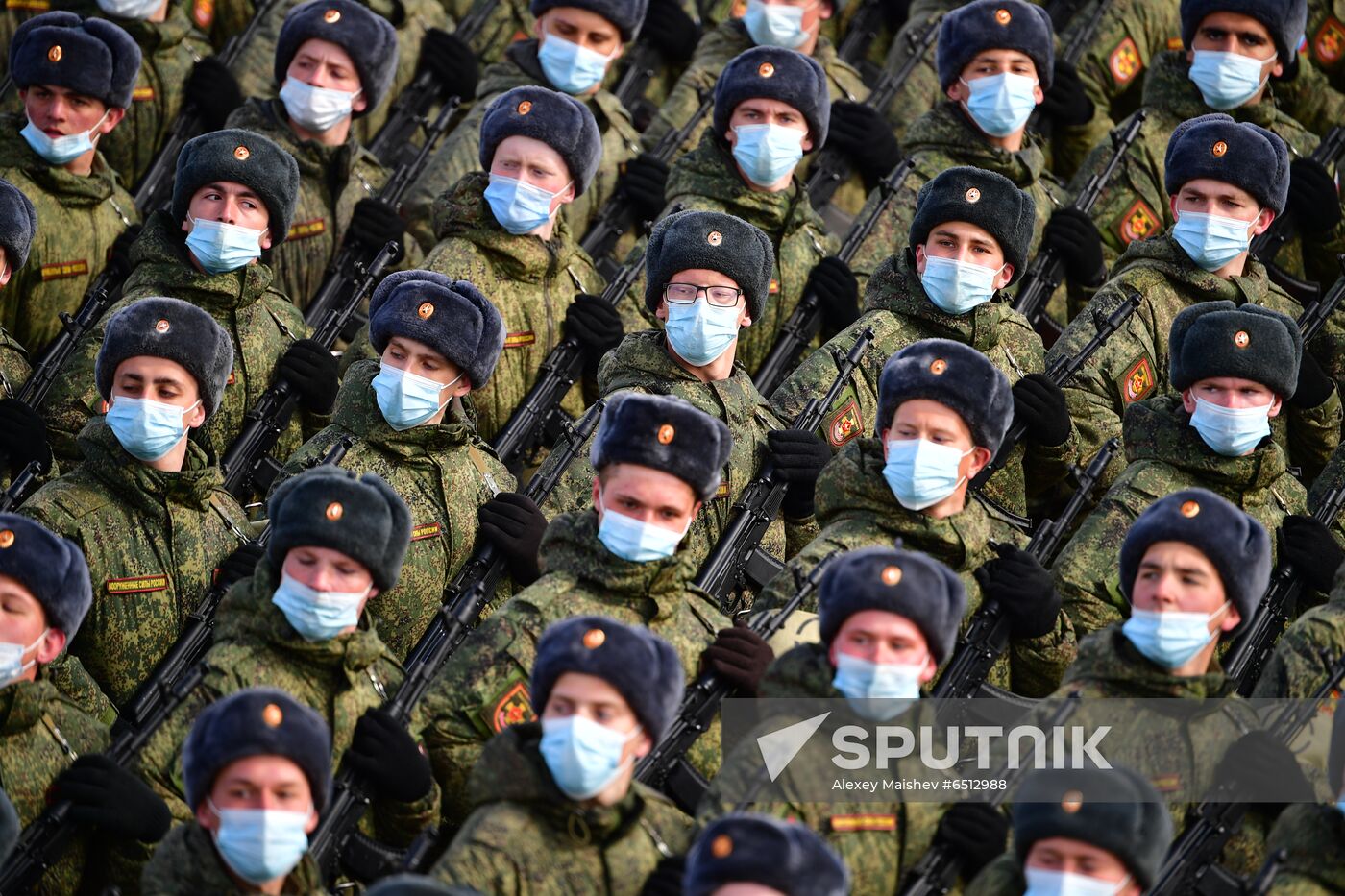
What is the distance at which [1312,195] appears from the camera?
1630cm

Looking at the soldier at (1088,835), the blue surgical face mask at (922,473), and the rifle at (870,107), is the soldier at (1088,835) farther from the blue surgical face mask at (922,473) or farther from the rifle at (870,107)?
the rifle at (870,107)

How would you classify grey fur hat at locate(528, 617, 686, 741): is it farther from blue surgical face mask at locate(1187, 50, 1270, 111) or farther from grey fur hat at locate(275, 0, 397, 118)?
blue surgical face mask at locate(1187, 50, 1270, 111)

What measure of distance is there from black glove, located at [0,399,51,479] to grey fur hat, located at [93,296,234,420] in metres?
0.65

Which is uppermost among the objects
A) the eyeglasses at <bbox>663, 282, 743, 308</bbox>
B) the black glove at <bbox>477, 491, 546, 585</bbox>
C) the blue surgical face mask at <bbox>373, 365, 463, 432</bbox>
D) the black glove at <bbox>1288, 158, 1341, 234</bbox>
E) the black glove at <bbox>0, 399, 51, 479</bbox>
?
the black glove at <bbox>1288, 158, 1341, 234</bbox>

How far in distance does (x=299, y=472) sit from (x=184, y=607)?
2.57 ft

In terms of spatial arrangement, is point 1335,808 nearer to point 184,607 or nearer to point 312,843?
point 312,843

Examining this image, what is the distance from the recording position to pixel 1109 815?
10984 millimetres

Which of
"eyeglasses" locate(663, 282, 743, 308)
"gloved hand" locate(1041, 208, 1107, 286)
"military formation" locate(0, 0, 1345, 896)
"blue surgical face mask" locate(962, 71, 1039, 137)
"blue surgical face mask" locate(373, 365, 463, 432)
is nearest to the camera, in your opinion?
"military formation" locate(0, 0, 1345, 896)

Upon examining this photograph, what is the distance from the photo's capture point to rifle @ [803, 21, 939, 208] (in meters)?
17.0

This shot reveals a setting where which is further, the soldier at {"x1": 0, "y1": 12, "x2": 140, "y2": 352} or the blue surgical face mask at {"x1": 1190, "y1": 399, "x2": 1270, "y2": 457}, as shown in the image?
the soldier at {"x1": 0, "y1": 12, "x2": 140, "y2": 352}

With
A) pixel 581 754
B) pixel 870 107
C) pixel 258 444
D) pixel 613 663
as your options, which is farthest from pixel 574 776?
pixel 870 107

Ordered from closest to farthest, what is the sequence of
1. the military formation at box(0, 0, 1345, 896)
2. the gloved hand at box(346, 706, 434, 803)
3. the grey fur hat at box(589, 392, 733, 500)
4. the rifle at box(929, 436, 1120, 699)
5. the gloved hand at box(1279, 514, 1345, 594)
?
the military formation at box(0, 0, 1345, 896), the gloved hand at box(346, 706, 434, 803), the grey fur hat at box(589, 392, 733, 500), the rifle at box(929, 436, 1120, 699), the gloved hand at box(1279, 514, 1345, 594)

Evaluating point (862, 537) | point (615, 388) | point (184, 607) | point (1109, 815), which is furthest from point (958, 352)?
point (184, 607)

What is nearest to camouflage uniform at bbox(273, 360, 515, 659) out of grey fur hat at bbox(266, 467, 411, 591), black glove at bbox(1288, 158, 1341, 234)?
grey fur hat at bbox(266, 467, 411, 591)
